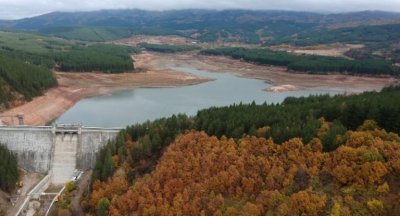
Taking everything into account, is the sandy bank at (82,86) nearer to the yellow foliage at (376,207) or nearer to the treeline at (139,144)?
the treeline at (139,144)

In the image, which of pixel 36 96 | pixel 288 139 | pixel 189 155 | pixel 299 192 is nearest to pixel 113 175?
pixel 189 155

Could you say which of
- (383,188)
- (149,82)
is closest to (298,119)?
(383,188)

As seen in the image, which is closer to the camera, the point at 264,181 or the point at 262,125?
the point at 264,181

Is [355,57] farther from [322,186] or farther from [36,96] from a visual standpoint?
[322,186]

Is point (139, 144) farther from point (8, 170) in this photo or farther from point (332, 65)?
point (332, 65)

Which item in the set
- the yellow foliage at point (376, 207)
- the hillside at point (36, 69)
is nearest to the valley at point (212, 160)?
the yellow foliage at point (376, 207)

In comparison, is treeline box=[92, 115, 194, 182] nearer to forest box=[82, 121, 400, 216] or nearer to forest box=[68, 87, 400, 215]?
forest box=[68, 87, 400, 215]

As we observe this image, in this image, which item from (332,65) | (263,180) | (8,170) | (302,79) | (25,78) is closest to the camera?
(263,180)
